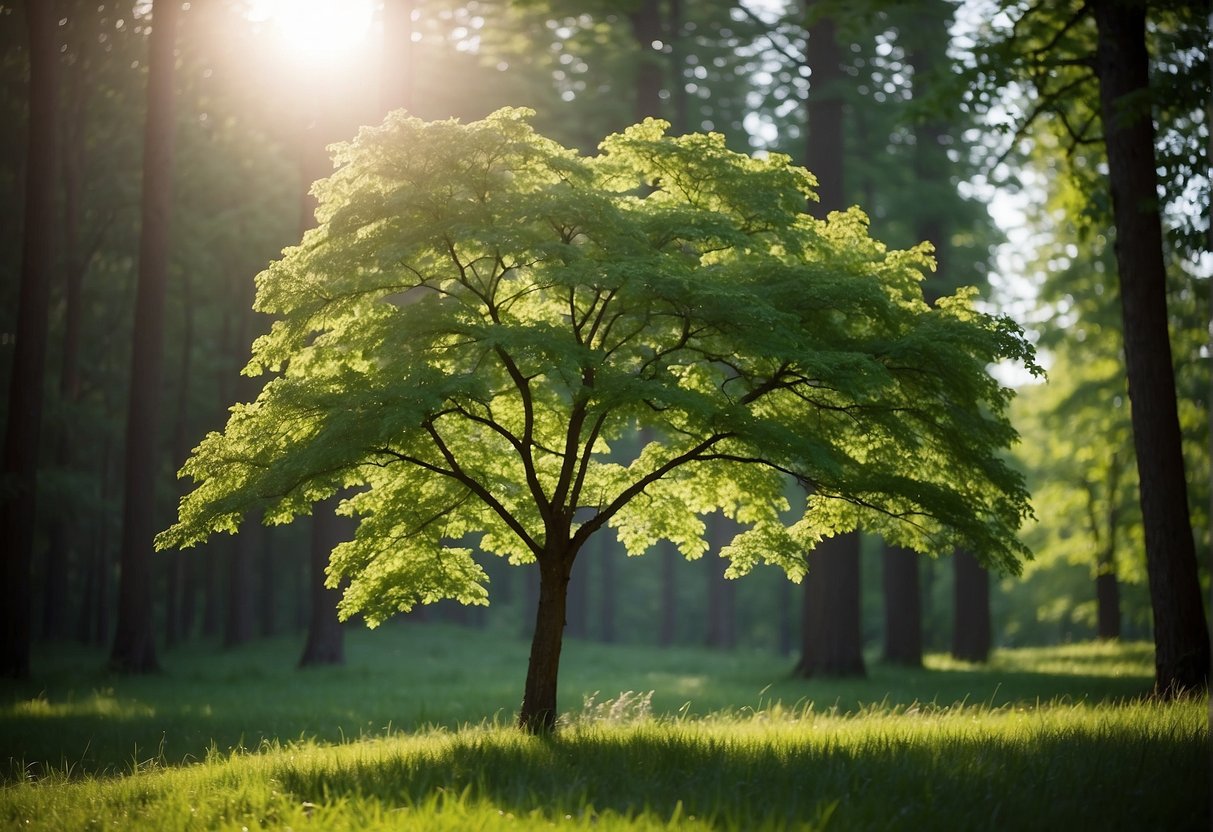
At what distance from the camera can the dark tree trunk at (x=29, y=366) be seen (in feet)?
59.8

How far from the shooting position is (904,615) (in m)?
23.3

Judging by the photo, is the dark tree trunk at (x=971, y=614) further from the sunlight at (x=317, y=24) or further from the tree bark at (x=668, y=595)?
the sunlight at (x=317, y=24)

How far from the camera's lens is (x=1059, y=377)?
94.0ft

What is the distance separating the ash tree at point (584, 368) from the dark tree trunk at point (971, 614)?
49.9 ft

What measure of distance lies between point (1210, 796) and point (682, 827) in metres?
3.65

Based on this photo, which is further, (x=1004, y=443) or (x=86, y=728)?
(x=86, y=728)

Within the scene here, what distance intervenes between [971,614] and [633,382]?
18.8m

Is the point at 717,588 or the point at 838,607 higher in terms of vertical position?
the point at 838,607

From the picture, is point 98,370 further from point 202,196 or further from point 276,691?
point 276,691

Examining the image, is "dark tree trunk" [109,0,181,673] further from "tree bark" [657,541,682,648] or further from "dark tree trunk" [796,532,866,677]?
"tree bark" [657,541,682,648]

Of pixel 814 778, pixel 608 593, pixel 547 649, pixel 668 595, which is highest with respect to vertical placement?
pixel 547 649

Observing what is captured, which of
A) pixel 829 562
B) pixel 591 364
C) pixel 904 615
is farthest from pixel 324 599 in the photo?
pixel 591 364

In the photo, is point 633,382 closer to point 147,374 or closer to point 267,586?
point 147,374

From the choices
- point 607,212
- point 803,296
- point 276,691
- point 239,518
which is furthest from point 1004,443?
point 276,691
